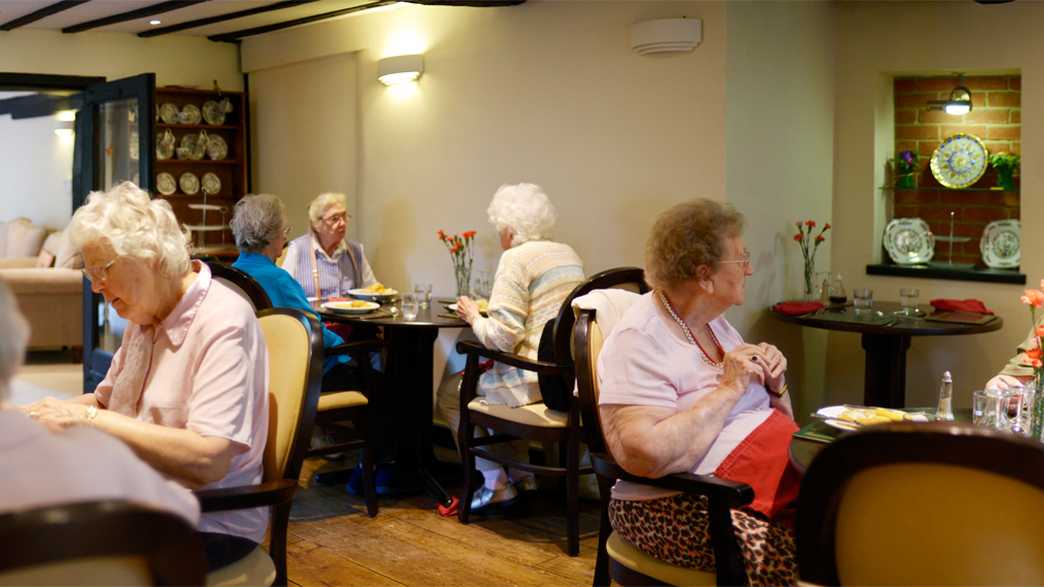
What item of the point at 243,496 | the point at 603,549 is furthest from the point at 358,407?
the point at 243,496

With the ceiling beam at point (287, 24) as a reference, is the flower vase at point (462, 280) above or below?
below

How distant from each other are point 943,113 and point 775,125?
4.24 ft

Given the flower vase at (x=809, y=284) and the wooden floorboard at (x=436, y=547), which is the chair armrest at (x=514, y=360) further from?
the flower vase at (x=809, y=284)

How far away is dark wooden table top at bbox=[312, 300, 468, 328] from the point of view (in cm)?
441

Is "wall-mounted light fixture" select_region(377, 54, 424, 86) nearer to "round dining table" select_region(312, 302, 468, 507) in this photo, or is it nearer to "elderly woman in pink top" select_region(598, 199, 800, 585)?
"round dining table" select_region(312, 302, 468, 507)

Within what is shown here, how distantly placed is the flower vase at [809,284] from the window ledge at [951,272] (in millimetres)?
441

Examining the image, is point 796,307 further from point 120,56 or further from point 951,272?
point 120,56

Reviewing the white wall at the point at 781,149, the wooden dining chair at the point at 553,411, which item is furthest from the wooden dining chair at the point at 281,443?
the white wall at the point at 781,149

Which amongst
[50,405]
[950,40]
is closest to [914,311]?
[950,40]

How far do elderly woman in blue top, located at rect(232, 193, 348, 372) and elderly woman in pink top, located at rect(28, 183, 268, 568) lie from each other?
6.39 ft

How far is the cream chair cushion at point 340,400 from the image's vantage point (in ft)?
14.1

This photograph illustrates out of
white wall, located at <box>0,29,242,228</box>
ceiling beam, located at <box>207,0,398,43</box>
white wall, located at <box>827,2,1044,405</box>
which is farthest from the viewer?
white wall, located at <box>0,29,242,228</box>

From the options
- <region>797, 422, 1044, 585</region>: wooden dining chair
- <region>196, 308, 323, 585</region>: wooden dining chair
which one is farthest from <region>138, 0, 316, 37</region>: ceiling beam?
<region>797, 422, 1044, 585</region>: wooden dining chair

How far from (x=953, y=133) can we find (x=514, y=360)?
9.29 feet
